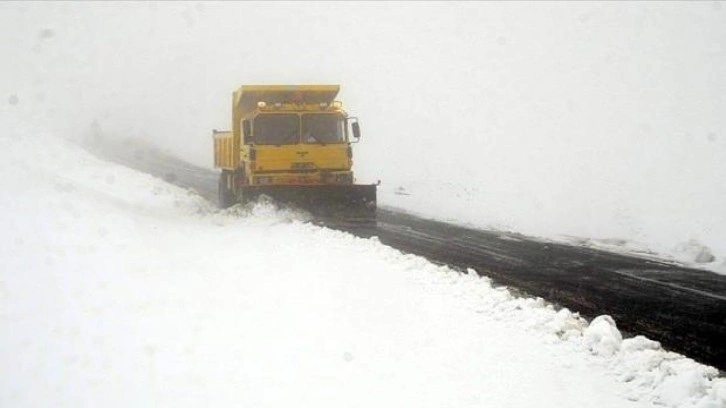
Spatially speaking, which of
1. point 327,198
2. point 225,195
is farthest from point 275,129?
point 225,195

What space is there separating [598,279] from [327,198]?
6.54 metres

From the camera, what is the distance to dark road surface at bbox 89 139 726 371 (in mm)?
6057

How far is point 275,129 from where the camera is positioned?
46.1ft

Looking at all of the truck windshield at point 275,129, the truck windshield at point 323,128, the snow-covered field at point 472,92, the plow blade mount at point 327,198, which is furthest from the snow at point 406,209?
the truck windshield at point 323,128

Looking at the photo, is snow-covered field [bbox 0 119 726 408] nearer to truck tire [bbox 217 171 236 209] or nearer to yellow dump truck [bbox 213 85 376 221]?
yellow dump truck [bbox 213 85 376 221]

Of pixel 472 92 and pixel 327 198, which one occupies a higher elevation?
pixel 472 92

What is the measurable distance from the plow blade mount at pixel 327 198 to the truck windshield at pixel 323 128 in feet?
4.93

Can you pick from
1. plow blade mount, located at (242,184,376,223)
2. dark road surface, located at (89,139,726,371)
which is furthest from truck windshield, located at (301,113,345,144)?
dark road surface, located at (89,139,726,371)

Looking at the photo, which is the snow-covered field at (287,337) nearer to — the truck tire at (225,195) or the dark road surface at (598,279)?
the dark road surface at (598,279)

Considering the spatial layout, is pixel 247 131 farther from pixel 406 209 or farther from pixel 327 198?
pixel 406 209

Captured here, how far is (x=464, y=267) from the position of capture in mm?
8992

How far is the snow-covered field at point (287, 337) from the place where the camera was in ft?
14.8

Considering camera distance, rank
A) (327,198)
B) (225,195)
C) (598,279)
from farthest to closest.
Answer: (225,195) < (327,198) < (598,279)

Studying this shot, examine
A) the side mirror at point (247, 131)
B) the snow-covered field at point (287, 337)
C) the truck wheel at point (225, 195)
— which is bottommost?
the snow-covered field at point (287, 337)
